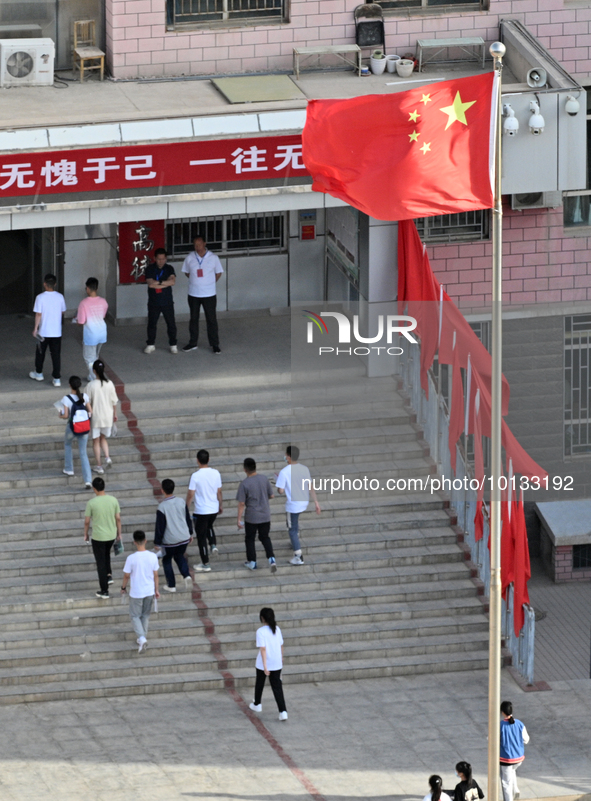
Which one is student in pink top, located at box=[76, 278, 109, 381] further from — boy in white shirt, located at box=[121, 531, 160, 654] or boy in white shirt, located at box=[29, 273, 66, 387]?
boy in white shirt, located at box=[121, 531, 160, 654]

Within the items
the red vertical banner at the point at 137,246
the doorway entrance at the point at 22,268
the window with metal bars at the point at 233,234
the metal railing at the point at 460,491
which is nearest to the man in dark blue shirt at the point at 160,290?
the red vertical banner at the point at 137,246

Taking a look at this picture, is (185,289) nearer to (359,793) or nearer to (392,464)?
(392,464)

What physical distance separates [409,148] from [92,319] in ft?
29.4

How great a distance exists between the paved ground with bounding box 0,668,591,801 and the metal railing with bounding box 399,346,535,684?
Answer: 56cm

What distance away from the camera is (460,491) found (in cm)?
2372

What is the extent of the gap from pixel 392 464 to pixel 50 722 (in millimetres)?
6648

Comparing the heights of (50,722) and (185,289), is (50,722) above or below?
below

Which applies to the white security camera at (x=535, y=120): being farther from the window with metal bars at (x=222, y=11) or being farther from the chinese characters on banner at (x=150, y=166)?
the window with metal bars at (x=222, y=11)

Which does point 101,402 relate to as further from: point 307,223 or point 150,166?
point 307,223

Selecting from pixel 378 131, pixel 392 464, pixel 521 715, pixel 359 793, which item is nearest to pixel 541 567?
pixel 392 464

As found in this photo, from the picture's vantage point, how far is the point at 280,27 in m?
25.1

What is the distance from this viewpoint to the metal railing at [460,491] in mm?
21562

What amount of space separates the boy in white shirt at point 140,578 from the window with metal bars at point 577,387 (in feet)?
28.2

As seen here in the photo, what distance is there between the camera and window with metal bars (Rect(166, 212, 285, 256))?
88.9 ft
